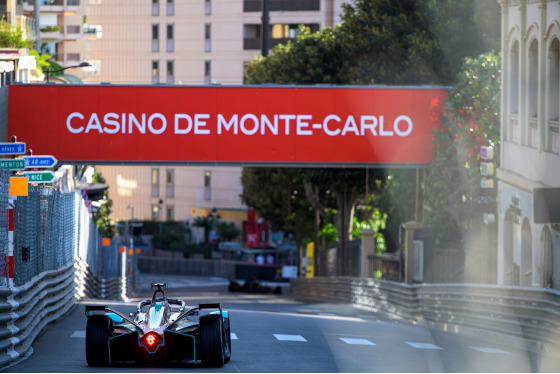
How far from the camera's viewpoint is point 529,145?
2498cm

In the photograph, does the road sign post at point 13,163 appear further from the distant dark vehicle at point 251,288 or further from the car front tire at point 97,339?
the distant dark vehicle at point 251,288

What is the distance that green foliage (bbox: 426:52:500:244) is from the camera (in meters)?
31.5

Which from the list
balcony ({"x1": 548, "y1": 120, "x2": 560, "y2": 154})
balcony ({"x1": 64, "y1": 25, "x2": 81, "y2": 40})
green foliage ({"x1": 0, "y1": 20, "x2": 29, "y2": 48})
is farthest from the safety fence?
balcony ({"x1": 64, "y1": 25, "x2": 81, "y2": 40})

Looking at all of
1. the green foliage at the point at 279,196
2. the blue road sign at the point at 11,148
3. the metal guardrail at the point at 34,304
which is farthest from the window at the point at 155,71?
the blue road sign at the point at 11,148

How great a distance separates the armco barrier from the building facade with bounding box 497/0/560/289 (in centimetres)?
136

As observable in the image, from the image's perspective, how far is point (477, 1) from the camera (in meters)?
36.1

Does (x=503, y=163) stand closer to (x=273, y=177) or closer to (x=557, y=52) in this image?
(x=557, y=52)

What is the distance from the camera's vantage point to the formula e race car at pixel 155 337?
12508 mm

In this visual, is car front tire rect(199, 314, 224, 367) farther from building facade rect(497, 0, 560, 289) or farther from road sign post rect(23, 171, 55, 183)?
building facade rect(497, 0, 560, 289)

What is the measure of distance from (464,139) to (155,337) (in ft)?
68.3

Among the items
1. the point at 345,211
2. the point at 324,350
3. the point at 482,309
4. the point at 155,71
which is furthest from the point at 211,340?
the point at 155,71

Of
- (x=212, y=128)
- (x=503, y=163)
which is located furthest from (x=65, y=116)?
(x=503, y=163)

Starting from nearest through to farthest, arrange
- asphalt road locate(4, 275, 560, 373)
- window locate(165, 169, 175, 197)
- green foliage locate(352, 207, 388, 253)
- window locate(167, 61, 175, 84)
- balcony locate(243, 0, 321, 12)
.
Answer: asphalt road locate(4, 275, 560, 373)
green foliage locate(352, 207, 388, 253)
balcony locate(243, 0, 321, 12)
window locate(167, 61, 175, 84)
window locate(165, 169, 175, 197)

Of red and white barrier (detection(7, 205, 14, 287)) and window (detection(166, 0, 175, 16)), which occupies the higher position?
window (detection(166, 0, 175, 16))
